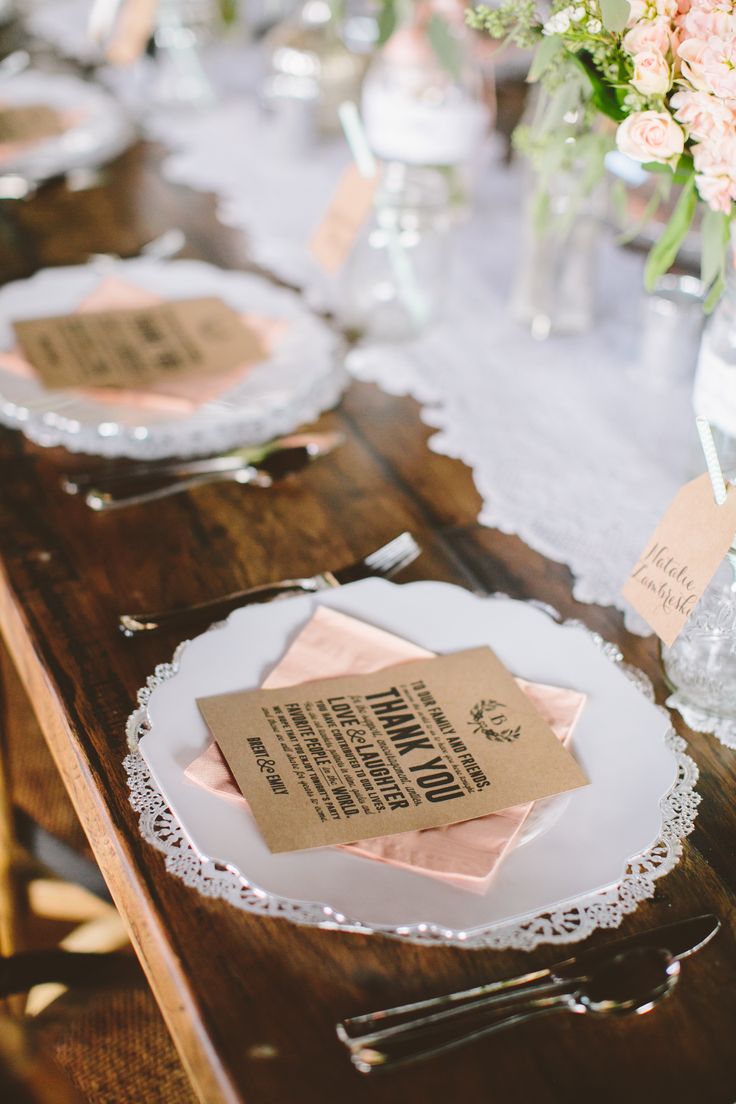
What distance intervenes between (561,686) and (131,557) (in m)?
0.38

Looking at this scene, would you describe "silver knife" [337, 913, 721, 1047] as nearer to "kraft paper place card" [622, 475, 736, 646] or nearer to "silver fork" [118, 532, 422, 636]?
"kraft paper place card" [622, 475, 736, 646]

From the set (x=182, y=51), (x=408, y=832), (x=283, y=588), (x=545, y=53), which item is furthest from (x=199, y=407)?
(x=182, y=51)

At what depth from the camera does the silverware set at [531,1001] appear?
557 millimetres

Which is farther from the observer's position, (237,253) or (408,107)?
(237,253)

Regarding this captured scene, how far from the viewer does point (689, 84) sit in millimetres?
762

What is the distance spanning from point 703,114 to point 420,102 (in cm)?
59

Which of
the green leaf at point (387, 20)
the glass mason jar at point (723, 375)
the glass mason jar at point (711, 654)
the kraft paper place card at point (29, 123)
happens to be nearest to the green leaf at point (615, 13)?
the glass mason jar at point (723, 375)

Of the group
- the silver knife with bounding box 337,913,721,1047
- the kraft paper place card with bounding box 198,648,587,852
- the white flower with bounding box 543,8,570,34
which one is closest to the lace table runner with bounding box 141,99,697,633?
the kraft paper place card with bounding box 198,648,587,852

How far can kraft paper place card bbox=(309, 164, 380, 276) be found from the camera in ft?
4.09

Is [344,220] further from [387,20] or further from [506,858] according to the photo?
[506,858]

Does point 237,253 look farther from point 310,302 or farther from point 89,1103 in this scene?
point 89,1103

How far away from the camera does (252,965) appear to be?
0.60 meters

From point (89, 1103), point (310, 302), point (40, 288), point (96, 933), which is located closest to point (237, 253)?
point (310, 302)

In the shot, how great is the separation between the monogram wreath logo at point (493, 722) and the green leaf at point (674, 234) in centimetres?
45
